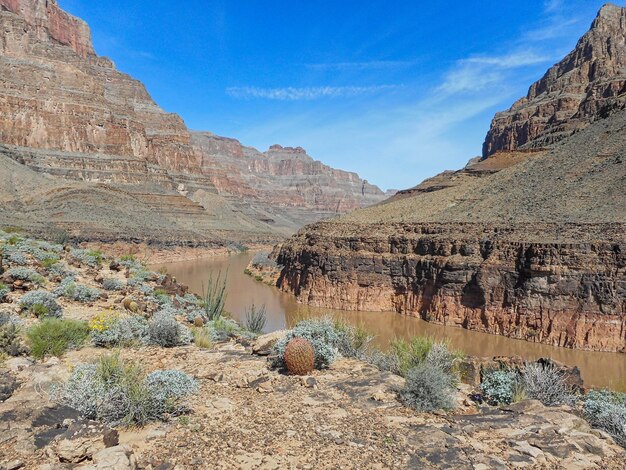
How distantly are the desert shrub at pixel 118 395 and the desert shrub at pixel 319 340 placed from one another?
2461 mm

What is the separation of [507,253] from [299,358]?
1758cm

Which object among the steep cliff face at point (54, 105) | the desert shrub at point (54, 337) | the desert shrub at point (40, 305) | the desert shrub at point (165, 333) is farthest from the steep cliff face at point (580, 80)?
the steep cliff face at point (54, 105)

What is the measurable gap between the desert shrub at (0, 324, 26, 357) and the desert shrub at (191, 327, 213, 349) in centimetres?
316

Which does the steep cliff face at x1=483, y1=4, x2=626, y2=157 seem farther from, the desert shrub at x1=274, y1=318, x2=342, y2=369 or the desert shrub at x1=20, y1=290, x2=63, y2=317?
the desert shrub at x1=20, y1=290, x2=63, y2=317

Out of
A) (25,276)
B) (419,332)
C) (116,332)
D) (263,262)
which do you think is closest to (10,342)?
(116,332)

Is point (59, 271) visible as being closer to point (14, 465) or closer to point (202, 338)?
point (202, 338)

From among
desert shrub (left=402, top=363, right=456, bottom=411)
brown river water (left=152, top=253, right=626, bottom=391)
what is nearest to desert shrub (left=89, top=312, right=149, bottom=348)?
brown river water (left=152, top=253, right=626, bottom=391)

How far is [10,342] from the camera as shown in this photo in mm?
7062

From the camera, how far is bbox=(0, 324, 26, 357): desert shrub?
687 centimetres

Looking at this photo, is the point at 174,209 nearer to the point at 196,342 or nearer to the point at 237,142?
the point at 196,342

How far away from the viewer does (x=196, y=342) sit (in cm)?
925

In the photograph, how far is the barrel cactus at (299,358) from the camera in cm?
707

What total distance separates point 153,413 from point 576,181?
2940 cm

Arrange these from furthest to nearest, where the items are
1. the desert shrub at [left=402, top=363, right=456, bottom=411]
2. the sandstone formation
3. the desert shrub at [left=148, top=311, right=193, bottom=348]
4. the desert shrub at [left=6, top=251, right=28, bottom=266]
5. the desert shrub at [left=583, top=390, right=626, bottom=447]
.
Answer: the sandstone formation
the desert shrub at [left=6, top=251, right=28, bottom=266]
the desert shrub at [left=148, top=311, right=193, bottom=348]
the desert shrub at [left=402, top=363, right=456, bottom=411]
the desert shrub at [left=583, top=390, right=626, bottom=447]
